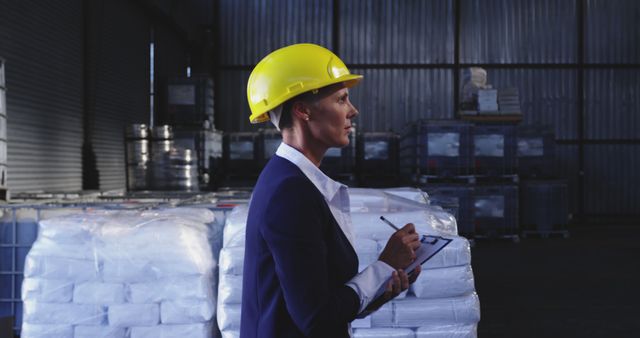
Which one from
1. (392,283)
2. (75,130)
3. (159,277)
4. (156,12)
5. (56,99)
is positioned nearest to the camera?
(392,283)

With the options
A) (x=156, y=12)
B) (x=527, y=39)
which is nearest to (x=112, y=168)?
(x=156, y=12)

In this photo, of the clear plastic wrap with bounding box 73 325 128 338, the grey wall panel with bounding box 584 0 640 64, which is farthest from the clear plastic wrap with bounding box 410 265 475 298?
the grey wall panel with bounding box 584 0 640 64

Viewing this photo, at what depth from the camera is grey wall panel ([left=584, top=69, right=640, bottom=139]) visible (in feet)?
45.8

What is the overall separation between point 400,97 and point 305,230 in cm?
1286

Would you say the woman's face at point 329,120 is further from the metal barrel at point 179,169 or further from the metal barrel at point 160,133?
the metal barrel at point 160,133

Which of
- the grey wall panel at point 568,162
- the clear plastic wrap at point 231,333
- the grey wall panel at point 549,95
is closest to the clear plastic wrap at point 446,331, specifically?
the clear plastic wrap at point 231,333

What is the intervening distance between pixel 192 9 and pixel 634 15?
33.2 feet

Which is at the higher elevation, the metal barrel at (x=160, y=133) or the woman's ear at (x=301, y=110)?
the metal barrel at (x=160, y=133)

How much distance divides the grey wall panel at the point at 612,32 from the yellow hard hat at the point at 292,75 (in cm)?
1400

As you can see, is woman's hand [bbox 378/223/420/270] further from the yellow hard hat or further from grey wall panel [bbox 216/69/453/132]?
grey wall panel [bbox 216/69/453/132]

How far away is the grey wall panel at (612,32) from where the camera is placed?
14.0 meters

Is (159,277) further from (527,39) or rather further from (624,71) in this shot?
(624,71)

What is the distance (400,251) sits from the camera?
1.53m

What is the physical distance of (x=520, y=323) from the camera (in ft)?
17.0
